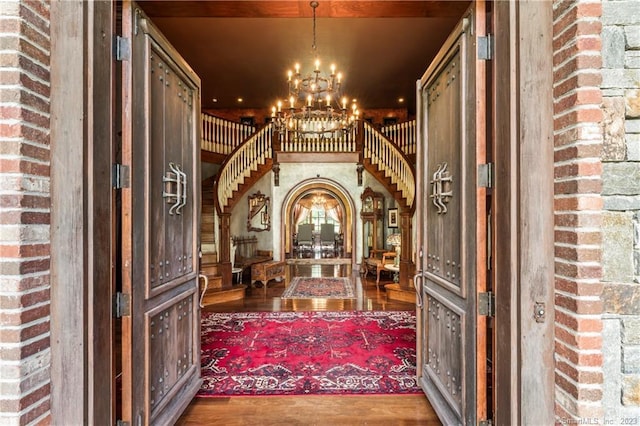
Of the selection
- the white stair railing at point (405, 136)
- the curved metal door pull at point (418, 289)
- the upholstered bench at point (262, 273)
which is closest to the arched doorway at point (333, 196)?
the white stair railing at point (405, 136)

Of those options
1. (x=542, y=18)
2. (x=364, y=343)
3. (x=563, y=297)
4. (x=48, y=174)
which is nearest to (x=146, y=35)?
(x=48, y=174)

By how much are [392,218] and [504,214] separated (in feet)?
28.1

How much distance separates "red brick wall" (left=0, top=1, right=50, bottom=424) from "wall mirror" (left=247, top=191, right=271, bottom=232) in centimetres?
861

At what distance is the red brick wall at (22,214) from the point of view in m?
1.44

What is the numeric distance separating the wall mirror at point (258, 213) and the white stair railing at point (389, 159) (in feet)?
10.6

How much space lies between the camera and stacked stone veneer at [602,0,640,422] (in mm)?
1477

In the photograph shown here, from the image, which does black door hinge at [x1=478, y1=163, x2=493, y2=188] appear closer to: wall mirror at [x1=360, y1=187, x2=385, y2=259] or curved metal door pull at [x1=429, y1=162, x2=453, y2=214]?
curved metal door pull at [x1=429, y1=162, x2=453, y2=214]

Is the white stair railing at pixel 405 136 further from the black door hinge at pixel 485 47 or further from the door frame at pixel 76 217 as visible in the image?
the door frame at pixel 76 217

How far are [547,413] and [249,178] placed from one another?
8.01m

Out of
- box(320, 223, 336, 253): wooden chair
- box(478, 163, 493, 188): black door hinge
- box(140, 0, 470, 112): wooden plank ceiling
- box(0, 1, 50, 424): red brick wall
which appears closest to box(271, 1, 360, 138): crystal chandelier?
box(140, 0, 470, 112): wooden plank ceiling

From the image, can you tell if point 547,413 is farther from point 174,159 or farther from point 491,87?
point 174,159

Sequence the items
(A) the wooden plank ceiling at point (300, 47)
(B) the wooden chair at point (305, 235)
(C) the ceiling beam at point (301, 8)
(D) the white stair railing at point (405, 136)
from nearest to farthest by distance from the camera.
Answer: (C) the ceiling beam at point (301, 8) < (A) the wooden plank ceiling at point (300, 47) < (D) the white stair railing at point (405, 136) < (B) the wooden chair at point (305, 235)

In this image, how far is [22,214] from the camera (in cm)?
147

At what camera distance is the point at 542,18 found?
5.30 ft
